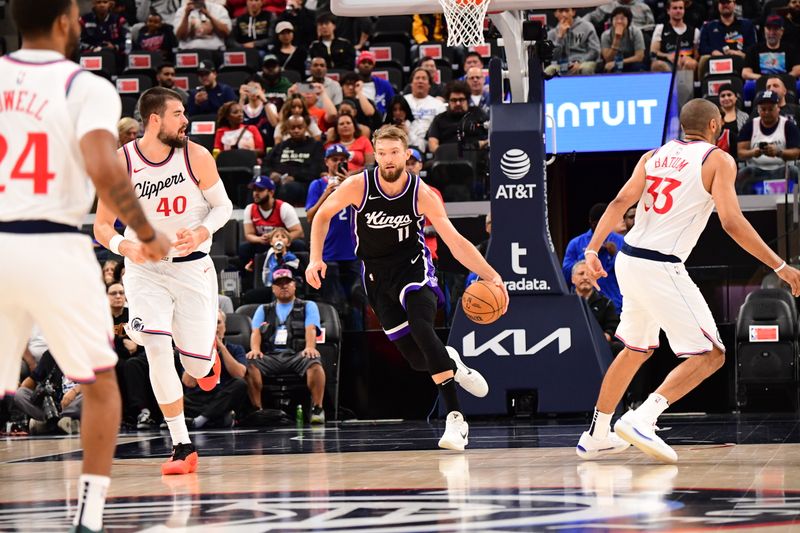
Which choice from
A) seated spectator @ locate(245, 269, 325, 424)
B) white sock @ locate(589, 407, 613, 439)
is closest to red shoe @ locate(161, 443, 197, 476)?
white sock @ locate(589, 407, 613, 439)

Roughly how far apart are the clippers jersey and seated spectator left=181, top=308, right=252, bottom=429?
11.6ft

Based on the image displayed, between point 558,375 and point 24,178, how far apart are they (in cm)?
739

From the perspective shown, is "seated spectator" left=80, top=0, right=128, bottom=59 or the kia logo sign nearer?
the kia logo sign

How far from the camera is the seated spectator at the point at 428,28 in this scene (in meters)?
19.0

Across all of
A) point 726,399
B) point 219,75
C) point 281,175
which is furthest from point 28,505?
point 219,75

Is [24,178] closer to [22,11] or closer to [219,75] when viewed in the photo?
[22,11]

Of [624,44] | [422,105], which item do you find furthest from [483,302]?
[624,44]

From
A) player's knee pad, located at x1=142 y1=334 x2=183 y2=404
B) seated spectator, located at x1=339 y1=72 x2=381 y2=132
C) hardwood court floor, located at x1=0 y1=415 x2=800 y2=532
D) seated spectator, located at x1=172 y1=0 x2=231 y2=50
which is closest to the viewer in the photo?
hardwood court floor, located at x1=0 y1=415 x2=800 y2=532

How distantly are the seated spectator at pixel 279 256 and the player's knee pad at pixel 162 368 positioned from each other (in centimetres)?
521

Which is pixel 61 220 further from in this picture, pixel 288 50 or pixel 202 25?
pixel 202 25

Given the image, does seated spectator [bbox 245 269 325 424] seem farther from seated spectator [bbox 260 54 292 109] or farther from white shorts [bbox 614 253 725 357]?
seated spectator [bbox 260 54 292 109]

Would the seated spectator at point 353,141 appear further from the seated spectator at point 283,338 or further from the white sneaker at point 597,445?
the white sneaker at point 597,445

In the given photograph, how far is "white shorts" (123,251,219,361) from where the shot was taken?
7.71m

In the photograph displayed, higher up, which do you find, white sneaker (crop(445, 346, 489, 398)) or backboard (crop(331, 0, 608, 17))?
backboard (crop(331, 0, 608, 17))
